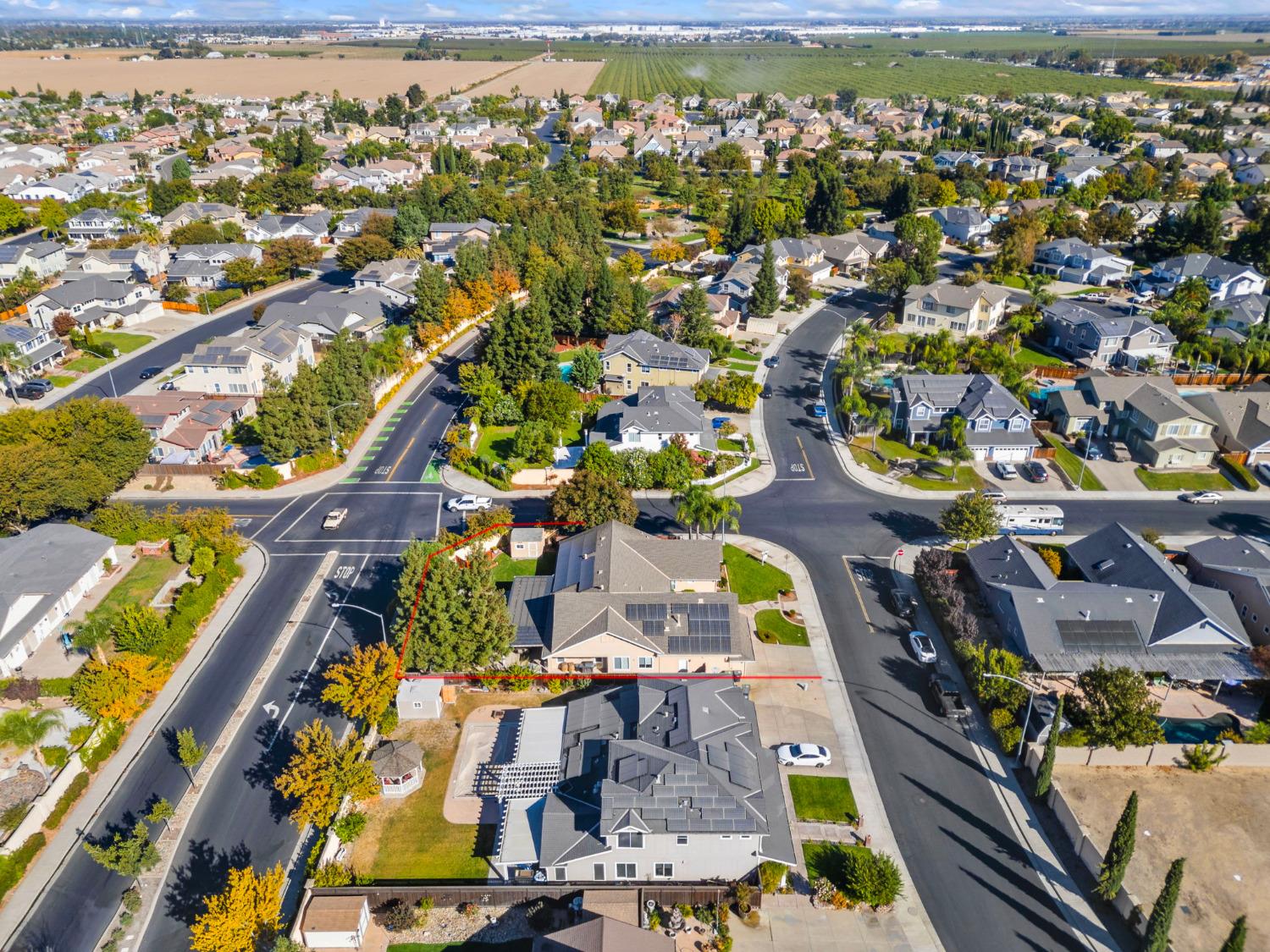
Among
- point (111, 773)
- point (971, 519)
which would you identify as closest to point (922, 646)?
point (971, 519)

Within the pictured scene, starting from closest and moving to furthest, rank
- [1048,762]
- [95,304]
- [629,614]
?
[1048,762]
[629,614]
[95,304]

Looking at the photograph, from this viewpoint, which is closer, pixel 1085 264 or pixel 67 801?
pixel 67 801

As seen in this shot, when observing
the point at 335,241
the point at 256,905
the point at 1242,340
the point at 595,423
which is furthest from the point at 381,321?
the point at 1242,340

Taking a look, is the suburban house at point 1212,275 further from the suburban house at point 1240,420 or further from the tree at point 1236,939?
the tree at point 1236,939

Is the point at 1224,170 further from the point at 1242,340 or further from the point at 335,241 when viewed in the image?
the point at 335,241

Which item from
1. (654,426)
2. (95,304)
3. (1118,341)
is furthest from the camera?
(95,304)

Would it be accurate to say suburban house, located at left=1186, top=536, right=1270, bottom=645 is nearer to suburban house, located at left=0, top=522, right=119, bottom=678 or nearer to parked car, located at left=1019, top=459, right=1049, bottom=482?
parked car, located at left=1019, top=459, right=1049, bottom=482

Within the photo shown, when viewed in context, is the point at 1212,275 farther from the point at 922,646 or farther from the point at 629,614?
the point at 629,614

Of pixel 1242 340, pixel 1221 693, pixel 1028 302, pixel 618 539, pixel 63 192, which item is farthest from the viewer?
pixel 63 192
